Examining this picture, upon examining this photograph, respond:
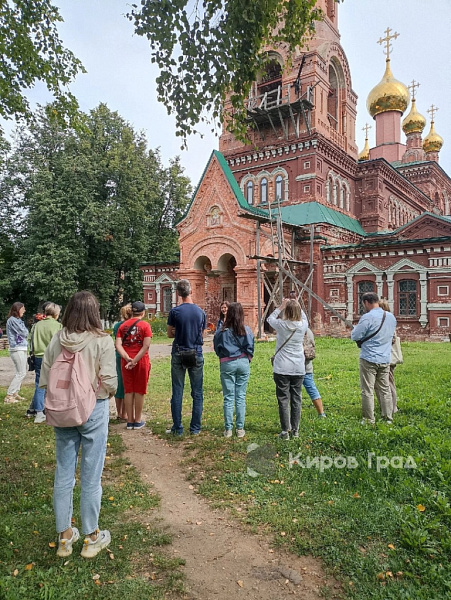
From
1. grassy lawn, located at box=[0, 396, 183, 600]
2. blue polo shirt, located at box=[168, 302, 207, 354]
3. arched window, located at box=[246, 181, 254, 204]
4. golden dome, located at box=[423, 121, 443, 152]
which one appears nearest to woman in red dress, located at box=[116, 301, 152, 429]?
blue polo shirt, located at box=[168, 302, 207, 354]

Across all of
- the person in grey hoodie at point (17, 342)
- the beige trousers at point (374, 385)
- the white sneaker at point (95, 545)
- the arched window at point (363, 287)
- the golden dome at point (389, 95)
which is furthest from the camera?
the golden dome at point (389, 95)

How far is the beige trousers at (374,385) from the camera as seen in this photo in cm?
615

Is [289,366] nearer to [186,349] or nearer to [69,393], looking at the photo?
[186,349]

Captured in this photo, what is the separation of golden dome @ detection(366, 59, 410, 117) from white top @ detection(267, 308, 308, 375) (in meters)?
35.0

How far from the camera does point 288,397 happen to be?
5.65 m

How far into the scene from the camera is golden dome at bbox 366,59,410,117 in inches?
1344

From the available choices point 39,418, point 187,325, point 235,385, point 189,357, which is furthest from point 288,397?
point 39,418

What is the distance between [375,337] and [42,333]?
17.1 ft

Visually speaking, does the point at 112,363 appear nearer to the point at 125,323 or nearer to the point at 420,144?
the point at 125,323

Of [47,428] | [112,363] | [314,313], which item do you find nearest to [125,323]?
[47,428]

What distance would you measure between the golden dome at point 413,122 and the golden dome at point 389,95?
206 inches

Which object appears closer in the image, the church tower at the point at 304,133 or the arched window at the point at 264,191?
the church tower at the point at 304,133

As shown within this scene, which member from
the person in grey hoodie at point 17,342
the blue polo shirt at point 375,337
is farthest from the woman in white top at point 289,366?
the person in grey hoodie at point 17,342

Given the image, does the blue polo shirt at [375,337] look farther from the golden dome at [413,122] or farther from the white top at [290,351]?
the golden dome at [413,122]
